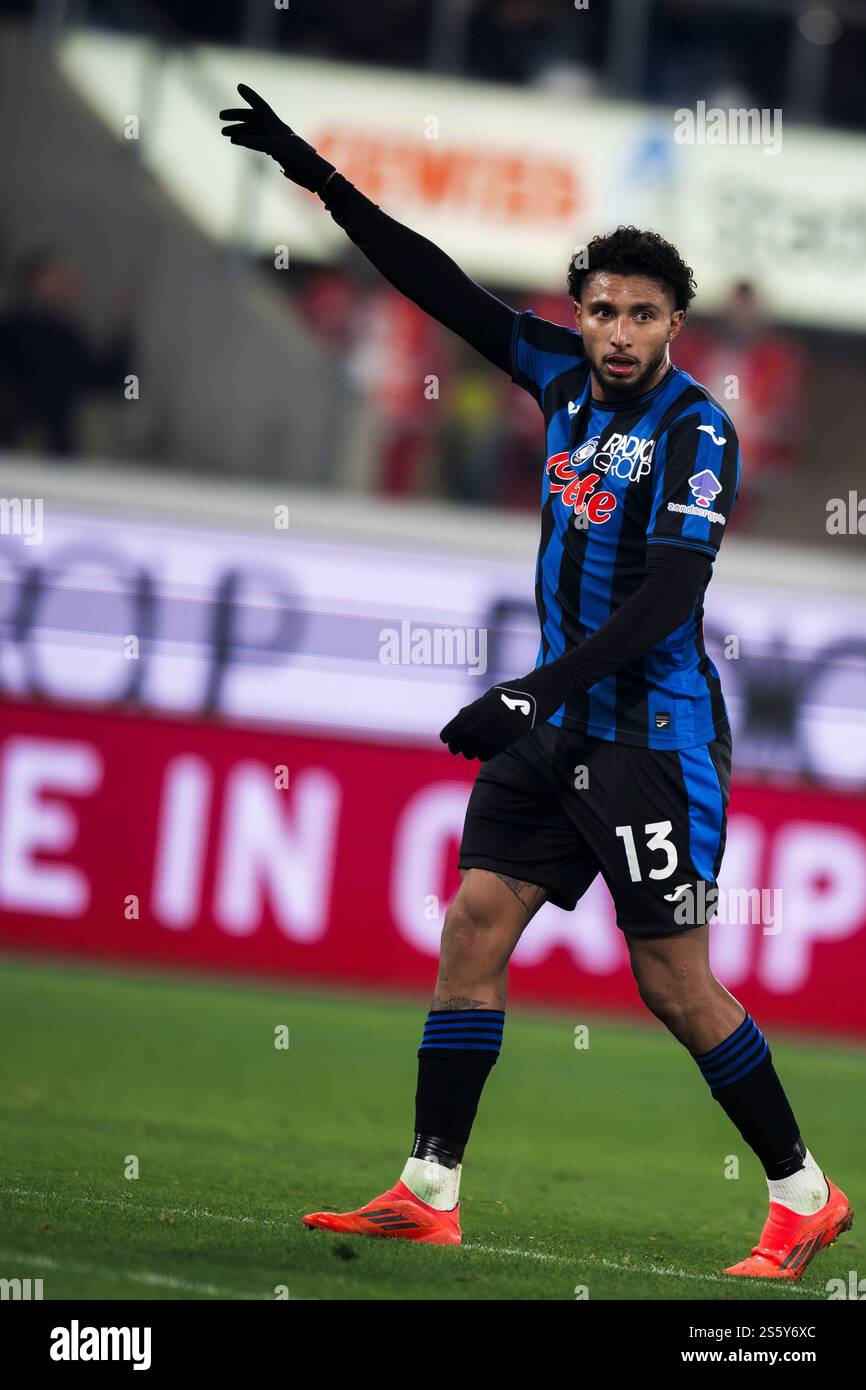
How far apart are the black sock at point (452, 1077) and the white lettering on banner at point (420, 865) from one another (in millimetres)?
4756

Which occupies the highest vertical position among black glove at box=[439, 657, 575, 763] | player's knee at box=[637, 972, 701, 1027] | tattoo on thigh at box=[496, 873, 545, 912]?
black glove at box=[439, 657, 575, 763]

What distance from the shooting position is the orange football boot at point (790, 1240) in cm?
412

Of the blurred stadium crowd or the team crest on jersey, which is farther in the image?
the blurred stadium crowd

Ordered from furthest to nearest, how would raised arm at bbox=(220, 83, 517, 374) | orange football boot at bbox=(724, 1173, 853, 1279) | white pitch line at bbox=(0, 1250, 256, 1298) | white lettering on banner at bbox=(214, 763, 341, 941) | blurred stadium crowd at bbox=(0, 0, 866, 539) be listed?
blurred stadium crowd at bbox=(0, 0, 866, 539), white lettering on banner at bbox=(214, 763, 341, 941), raised arm at bbox=(220, 83, 517, 374), orange football boot at bbox=(724, 1173, 853, 1279), white pitch line at bbox=(0, 1250, 256, 1298)

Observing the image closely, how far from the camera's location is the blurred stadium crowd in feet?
37.4

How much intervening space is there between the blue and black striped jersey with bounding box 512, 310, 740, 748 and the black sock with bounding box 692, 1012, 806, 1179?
2.14 feet

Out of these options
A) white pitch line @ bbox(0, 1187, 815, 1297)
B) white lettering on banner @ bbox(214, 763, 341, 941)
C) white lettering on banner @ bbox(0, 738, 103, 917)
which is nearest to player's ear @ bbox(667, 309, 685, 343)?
white pitch line @ bbox(0, 1187, 815, 1297)

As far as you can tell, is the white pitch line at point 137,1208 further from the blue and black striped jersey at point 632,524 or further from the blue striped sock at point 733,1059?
the blue and black striped jersey at point 632,524

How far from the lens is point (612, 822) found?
412 centimetres

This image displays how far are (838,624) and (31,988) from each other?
440cm

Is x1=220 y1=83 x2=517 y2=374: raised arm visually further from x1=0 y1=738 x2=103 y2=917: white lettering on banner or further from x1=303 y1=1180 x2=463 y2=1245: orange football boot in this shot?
x1=0 y1=738 x2=103 y2=917: white lettering on banner
